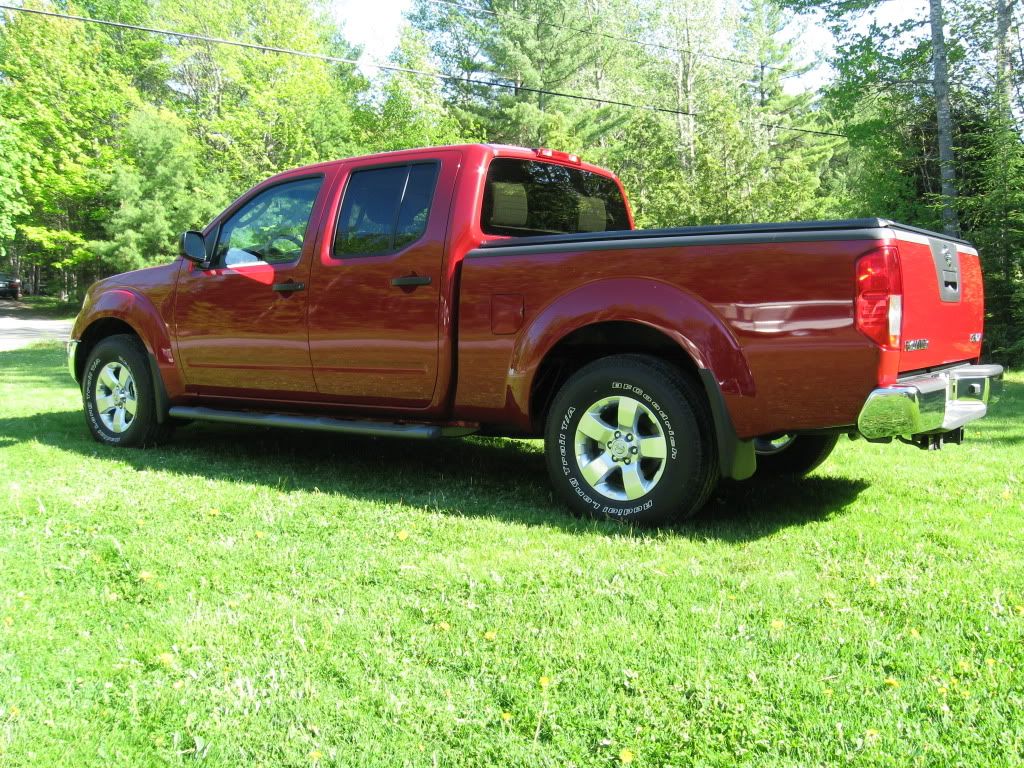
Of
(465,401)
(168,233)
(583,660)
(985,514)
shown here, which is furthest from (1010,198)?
(168,233)

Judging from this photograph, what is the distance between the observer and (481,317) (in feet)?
15.6

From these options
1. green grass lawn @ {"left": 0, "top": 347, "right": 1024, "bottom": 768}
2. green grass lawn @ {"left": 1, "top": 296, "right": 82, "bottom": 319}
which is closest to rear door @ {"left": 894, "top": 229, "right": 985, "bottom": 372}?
green grass lawn @ {"left": 0, "top": 347, "right": 1024, "bottom": 768}

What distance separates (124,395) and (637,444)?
4.20 meters

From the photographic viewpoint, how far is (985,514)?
4.55 m

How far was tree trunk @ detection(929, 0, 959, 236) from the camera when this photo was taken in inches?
629

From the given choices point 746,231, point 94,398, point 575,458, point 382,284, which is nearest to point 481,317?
point 382,284

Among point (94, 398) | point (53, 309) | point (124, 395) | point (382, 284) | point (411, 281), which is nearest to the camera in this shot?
point (411, 281)

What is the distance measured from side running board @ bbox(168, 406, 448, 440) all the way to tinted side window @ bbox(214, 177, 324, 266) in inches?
39.8

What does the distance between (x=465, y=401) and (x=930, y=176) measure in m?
15.9

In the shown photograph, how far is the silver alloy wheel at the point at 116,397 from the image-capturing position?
6570 mm

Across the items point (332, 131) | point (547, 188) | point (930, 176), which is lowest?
point (547, 188)

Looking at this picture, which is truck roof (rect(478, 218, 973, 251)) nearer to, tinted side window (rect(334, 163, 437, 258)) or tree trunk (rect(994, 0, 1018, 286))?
tinted side window (rect(334, 163, 437, 258))

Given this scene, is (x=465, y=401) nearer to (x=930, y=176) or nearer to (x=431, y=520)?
(x=431, y=520)

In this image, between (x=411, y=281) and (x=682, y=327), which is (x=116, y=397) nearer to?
(x=411, y=281)
